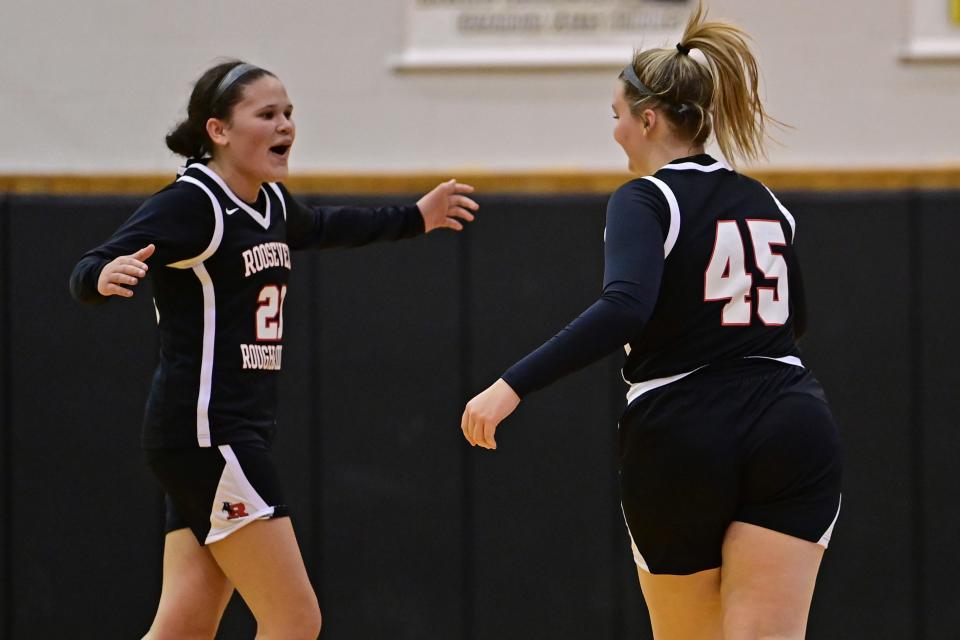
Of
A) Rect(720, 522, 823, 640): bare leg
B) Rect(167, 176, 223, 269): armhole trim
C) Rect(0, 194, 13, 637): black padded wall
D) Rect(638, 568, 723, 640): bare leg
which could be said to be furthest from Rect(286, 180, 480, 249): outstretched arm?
Rect(0, 194, 13, 637): black padded wall

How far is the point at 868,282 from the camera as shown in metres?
4.05

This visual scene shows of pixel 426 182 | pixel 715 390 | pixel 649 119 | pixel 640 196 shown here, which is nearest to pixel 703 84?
pixel 649 119

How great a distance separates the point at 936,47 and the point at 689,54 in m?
2.25

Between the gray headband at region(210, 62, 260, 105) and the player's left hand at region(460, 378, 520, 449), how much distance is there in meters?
1.14

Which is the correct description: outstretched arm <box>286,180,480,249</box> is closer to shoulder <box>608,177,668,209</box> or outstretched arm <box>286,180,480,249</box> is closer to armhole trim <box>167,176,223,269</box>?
armhole trim <box>167,176,223,269</box>

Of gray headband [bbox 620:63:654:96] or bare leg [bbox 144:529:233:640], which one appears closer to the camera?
gray headband [bbox 620:63:654:96]

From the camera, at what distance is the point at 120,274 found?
2383mm

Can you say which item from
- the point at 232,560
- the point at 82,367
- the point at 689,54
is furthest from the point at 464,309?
the point at 689,54

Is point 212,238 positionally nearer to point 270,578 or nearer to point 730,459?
point 270,578

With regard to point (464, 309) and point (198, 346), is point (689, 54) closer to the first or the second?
point (198, 346)

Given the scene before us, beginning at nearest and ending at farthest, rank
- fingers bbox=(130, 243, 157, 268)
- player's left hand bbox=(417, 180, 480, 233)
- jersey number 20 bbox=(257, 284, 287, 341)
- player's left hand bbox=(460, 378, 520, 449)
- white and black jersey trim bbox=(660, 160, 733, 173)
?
player's left hand bbox=(460, 378, 520, 449), white and black jersey trim bbox=(660, 160, 733, 173), fingers bbox=(130, 243, 157, 268), jersey number 20 bbox=(257, 284, 287, 341), player's left hand bbox=(417, 180, 480, 233)

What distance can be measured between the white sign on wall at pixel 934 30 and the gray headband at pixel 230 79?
8.33 feet

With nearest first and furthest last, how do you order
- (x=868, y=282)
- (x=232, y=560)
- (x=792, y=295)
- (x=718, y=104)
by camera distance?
(x=718, y=104)
(x=792, y=295)
(x=232, y=560)
(x=868, y=282)

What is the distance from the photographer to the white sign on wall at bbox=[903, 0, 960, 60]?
4.19m
